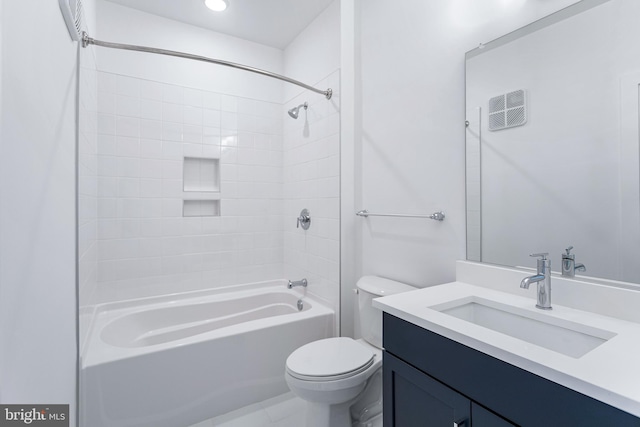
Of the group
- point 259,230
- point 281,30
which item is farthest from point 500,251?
point 281,30

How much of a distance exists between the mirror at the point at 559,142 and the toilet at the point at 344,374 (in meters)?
0.65

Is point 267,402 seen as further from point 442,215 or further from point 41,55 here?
point 41,55

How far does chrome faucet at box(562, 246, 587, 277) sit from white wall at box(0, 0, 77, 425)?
1.60m

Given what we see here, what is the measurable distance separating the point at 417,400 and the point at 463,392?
0.66 feet

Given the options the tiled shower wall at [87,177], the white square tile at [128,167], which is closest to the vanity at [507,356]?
the tiled shower wall at [87,177]

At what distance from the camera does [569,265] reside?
3.51 feet

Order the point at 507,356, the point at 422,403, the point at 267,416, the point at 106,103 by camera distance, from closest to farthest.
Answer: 1. the point at 507,356
2. the point at 422,403
3. the point at 267,416
4. the point at 106,103

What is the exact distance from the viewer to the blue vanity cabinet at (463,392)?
0.63 m

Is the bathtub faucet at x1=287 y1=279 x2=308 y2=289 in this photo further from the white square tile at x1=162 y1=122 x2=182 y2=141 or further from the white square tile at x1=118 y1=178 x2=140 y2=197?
the white square tile at x1=162 y1=122 x2=182 y2=141

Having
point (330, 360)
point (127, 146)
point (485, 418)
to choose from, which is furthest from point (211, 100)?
point (485, 418)

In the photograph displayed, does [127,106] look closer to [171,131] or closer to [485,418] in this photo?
[171,131]

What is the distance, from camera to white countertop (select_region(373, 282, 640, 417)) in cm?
60

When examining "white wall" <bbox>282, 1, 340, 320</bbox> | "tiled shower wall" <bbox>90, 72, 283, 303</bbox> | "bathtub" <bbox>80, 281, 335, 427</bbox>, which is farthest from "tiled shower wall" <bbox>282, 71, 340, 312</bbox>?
"bathtub" <bbox>80, 281, 335, 427</bbox>

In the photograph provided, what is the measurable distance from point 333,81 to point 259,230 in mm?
1407
